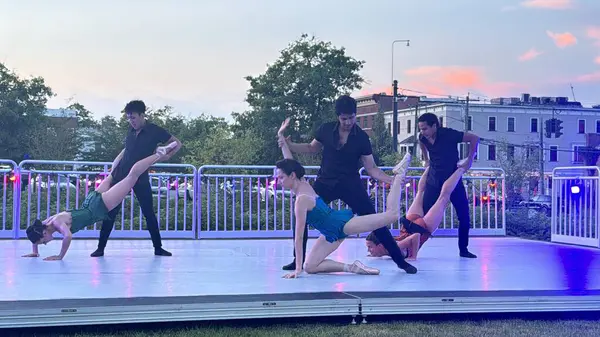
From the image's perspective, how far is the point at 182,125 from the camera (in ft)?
134

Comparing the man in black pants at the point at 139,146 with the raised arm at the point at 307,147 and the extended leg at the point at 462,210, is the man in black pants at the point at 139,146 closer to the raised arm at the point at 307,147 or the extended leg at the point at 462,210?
the raised arm at the point at 307,147

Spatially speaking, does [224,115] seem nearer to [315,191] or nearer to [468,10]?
[468,10]

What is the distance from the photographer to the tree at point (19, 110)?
38094mm

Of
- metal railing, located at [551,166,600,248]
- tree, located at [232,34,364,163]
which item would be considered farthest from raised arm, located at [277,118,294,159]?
tree, located at [232,34,364,163]

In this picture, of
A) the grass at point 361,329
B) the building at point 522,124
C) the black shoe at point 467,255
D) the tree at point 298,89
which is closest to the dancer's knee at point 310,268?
the grass at point 361,329

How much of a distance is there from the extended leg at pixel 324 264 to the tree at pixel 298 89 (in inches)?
1366

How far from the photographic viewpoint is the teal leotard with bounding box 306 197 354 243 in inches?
243

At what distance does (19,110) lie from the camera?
130 feet

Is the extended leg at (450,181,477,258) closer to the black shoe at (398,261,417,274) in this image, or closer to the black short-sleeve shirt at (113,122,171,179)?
the black shoe at (398,261,417,274)

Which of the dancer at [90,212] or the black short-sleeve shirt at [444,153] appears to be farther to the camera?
the black short-sleeve shirt at [444,153]

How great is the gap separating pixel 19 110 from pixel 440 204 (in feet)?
120

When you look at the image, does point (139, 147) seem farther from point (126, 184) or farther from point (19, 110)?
point (19, 110)

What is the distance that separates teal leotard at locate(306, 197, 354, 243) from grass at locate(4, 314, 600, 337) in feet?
3.98

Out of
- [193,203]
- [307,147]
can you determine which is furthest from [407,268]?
[193,203]
